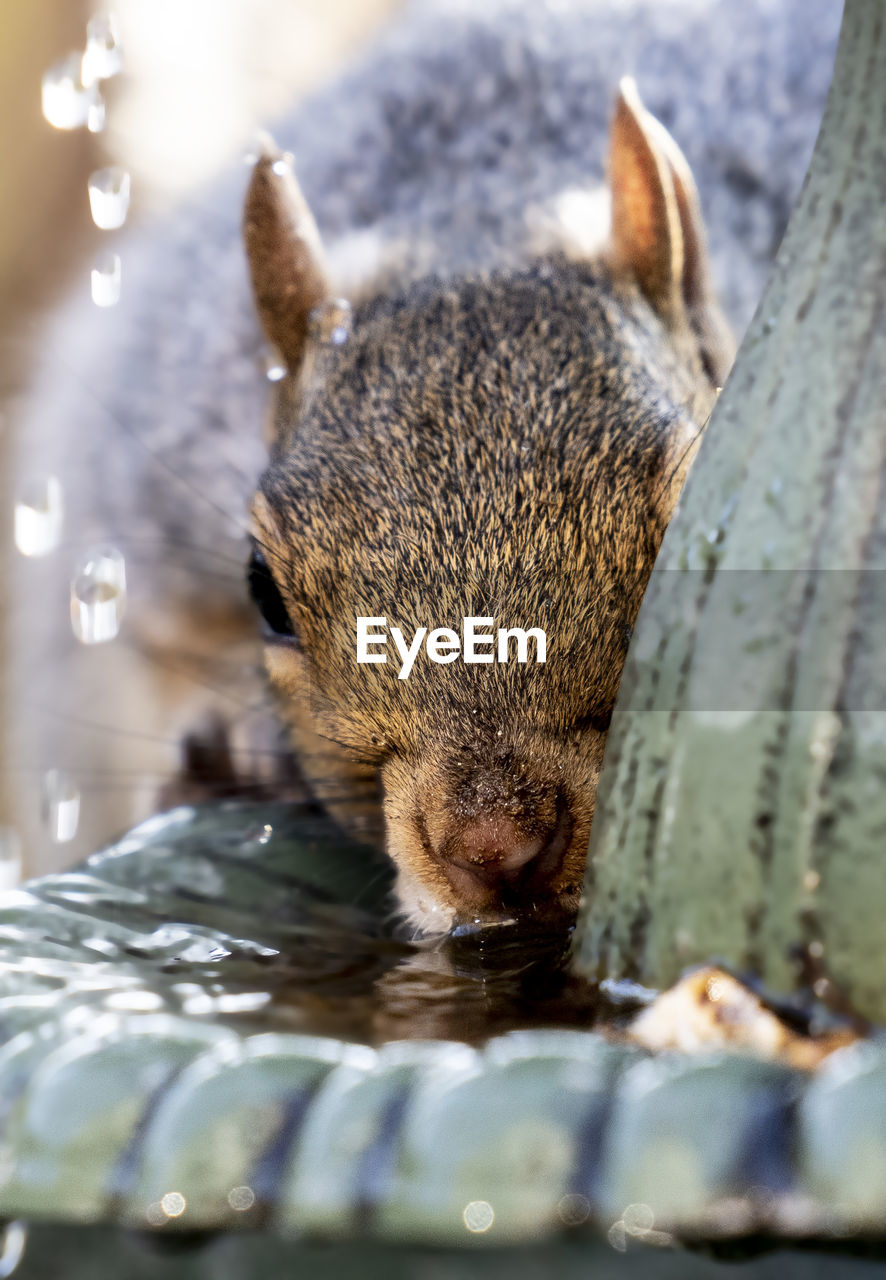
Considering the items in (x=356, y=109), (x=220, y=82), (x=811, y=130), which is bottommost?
(x=811, y=130)

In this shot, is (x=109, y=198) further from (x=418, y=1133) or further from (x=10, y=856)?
(x=418, y=1133)

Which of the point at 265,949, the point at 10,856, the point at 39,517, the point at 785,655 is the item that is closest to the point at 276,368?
the point at 39,517

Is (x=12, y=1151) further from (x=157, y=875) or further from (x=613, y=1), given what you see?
(x=613, y=1)

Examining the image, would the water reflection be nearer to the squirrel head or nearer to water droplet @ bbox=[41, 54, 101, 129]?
the squirrel head

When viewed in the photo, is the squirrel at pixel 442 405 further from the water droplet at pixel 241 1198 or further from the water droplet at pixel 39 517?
the water droplet at pixel 241 1198

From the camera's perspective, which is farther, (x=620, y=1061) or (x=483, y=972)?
(x=483, y=972)

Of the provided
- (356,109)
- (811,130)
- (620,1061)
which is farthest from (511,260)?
(620,1061)
